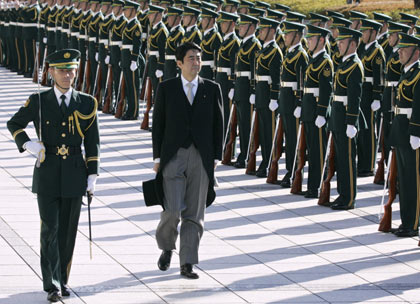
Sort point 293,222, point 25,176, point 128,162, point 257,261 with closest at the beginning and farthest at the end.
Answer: point 257,261 → point 293,222 → point 25,176 → point 128,162

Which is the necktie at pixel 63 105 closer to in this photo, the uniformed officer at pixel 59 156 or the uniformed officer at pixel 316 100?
the uniformed officer at pixel 59 156

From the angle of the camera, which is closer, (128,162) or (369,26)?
(369,26)

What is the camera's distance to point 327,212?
12.6 meters

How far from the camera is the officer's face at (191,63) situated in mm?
9562

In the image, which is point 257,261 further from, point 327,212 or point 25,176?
point 25,176

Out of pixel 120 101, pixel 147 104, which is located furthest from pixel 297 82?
pixel 120 101

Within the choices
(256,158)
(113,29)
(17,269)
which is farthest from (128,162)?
(17,269)

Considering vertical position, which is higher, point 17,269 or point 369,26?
point 369,26

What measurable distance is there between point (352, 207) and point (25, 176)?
3999 mm

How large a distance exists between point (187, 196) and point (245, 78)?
555 cm

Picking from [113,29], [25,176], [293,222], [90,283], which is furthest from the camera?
[113,29]

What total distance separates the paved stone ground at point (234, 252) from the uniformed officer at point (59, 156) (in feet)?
1.20

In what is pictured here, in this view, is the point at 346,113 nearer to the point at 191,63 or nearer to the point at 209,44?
the point at 191,63

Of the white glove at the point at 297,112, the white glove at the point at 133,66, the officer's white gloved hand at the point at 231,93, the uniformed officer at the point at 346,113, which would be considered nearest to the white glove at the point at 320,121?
the uniformed officer at the point at 346,113
